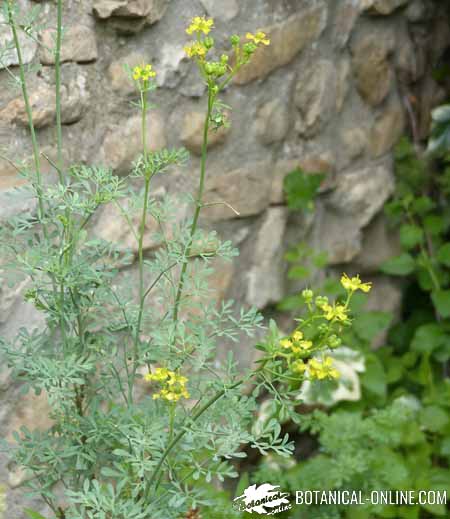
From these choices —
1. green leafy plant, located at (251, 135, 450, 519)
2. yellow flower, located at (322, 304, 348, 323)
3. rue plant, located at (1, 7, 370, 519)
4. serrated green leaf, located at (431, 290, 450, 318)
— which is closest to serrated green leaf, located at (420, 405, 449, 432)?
green leafy plant, located at (251, 135, 450, 519)

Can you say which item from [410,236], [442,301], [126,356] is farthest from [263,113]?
[126,356]

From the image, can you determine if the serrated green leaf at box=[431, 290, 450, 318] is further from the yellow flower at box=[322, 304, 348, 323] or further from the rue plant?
the yellow flower at box=[322, 304, 348, 323]

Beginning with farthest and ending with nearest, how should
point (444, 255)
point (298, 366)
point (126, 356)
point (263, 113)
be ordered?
point (444, 255)
point (263, 113)
point (126, 356)
point (298, 366)

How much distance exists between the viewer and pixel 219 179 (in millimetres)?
1777

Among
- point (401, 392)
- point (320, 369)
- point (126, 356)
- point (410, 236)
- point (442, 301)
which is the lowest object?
point (401, 392)

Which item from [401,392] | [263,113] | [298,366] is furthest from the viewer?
[401,392]

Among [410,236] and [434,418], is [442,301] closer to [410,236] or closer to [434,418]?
[410,236]

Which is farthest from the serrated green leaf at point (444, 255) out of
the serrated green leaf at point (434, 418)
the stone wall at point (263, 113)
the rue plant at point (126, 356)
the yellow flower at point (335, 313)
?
the yellow flower at point (335, 313)

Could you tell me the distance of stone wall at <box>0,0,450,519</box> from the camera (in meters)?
1.44

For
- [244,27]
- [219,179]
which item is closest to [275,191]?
[219,179]

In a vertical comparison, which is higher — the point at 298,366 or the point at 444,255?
the point at 298,366

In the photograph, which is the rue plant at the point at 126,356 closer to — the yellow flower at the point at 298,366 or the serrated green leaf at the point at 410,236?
the yellow flower at the point at 298,366

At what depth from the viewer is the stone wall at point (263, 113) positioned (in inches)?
56.6

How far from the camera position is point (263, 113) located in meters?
1.85
